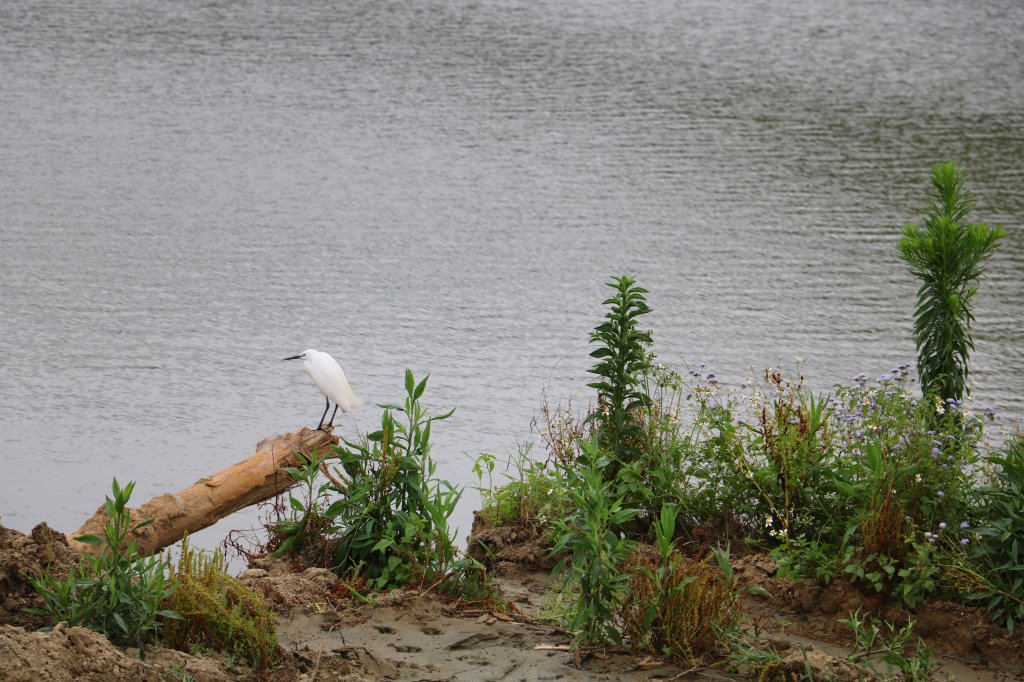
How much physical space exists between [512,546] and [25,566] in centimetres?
241

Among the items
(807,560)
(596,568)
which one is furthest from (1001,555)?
(596,568)

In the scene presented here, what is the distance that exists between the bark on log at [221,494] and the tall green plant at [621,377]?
1.42m

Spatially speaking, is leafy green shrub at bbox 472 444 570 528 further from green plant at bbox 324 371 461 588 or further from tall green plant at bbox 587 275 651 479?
green plant at bbox 324 371 461 588

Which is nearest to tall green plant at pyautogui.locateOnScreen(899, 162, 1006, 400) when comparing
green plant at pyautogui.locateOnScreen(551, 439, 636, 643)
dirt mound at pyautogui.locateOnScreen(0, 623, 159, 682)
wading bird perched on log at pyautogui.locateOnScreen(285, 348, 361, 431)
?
green plant at pyautogui.locateOnScreen(551, 439, 636, 643)

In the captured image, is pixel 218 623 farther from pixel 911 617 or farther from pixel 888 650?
pixel 911 617

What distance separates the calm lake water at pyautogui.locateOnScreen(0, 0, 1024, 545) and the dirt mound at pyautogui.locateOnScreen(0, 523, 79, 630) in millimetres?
2606

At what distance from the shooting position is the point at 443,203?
15.3 metres

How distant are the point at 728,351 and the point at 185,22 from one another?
53.1 ft

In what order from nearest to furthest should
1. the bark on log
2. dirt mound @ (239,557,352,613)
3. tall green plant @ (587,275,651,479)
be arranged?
1. dirt mound @ (239,557,352,613)
2. the bark on log
3. tall green plant @ (587,275,651,479)

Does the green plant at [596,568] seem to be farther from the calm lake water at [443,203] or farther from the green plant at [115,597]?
the calm lake water at [443,203]

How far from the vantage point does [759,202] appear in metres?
15.8

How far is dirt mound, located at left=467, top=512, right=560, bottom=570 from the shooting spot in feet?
20.3

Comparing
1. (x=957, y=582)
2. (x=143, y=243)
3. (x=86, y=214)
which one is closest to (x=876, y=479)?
(x=957, y=582)

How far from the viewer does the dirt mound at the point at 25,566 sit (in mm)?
4891
